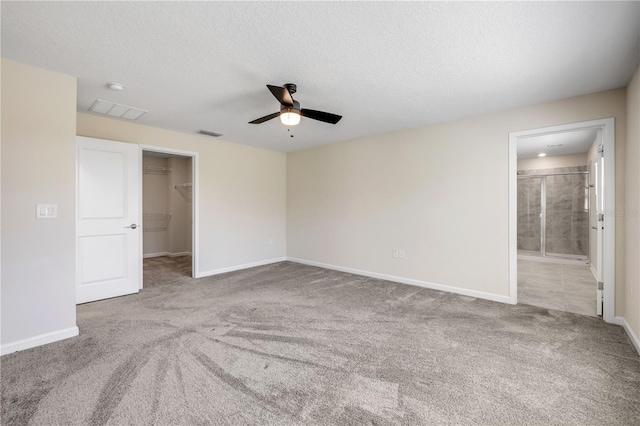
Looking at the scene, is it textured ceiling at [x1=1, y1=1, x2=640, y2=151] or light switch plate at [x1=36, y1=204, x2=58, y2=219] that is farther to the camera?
light switch plate at [x1=36, y1=204, x2=58, y2=219]

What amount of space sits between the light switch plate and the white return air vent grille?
56.8 inches

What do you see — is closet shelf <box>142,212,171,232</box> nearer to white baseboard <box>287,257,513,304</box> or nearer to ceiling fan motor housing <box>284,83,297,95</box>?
white baseboard <box>287,257,513,304</box>

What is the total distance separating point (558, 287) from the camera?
439 centimetres

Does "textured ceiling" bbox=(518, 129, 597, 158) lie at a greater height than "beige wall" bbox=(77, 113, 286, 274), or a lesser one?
greater

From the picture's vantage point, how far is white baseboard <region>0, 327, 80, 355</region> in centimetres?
238

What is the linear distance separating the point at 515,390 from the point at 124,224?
4.61 metres

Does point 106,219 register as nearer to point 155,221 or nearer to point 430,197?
point 155,221

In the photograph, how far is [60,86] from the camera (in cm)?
267

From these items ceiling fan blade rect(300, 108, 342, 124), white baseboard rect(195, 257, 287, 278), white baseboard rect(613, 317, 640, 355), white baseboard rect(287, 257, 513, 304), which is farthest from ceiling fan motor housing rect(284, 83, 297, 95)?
white baseboard rect(613, 317, 640, 355)

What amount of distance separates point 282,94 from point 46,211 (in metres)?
2.34

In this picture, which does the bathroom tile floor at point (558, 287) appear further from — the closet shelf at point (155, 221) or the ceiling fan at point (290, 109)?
the closet shelf at point (155, 221)

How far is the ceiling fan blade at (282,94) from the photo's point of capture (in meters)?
2.46

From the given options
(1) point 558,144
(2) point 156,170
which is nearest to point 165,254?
(2) point 156,170

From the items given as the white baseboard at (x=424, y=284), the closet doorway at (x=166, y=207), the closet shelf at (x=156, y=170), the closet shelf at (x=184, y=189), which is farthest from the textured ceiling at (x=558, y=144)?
the closet shelf at (x=156, y=170)
